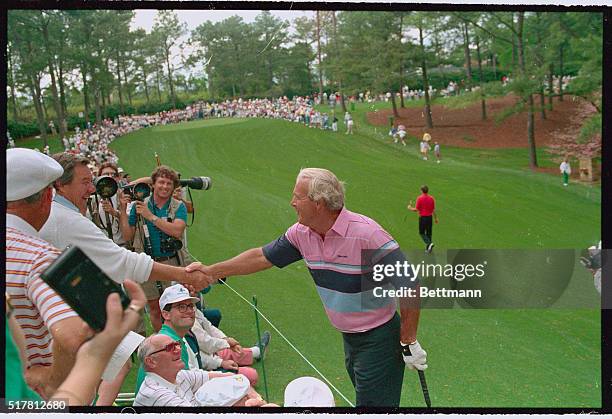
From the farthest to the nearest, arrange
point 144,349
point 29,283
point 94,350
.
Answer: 1. point 144,349
2. point 29,283
3. point 94,350

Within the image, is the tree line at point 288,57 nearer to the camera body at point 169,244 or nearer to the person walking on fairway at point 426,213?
the person walking on fairway at point 426,213

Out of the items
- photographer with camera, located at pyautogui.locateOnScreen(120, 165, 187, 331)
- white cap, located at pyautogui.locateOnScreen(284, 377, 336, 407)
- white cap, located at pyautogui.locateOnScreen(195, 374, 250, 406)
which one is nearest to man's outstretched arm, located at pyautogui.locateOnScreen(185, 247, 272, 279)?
photographer with camera, located at pyautogui.locateOnScreen(120, 165, 187, 331)

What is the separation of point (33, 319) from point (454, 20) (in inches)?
89.4

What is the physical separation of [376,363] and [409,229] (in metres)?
0.71

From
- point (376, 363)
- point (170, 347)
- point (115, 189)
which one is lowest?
point (376, 363)

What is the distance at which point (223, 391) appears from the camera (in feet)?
9.81

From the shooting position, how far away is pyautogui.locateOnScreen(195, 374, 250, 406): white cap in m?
2.97

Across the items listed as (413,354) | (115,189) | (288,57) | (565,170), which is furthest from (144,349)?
(565,170)

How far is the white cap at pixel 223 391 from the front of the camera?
2.97 meters

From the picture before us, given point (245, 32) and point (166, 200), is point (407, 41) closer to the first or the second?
point (245, 32)

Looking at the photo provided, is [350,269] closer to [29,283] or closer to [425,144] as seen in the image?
[425,144]

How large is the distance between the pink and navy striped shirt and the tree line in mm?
968

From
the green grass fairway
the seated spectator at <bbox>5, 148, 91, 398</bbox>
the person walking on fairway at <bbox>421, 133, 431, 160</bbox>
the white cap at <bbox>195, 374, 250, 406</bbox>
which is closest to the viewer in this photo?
the seated spectator at <bbox>5, 148, 91, 398</bbox>

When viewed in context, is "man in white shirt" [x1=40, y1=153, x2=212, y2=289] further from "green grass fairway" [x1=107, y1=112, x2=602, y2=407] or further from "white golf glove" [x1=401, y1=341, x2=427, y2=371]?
"white golf glove" [x1=401, y1=341, x2=427, y2=371]
